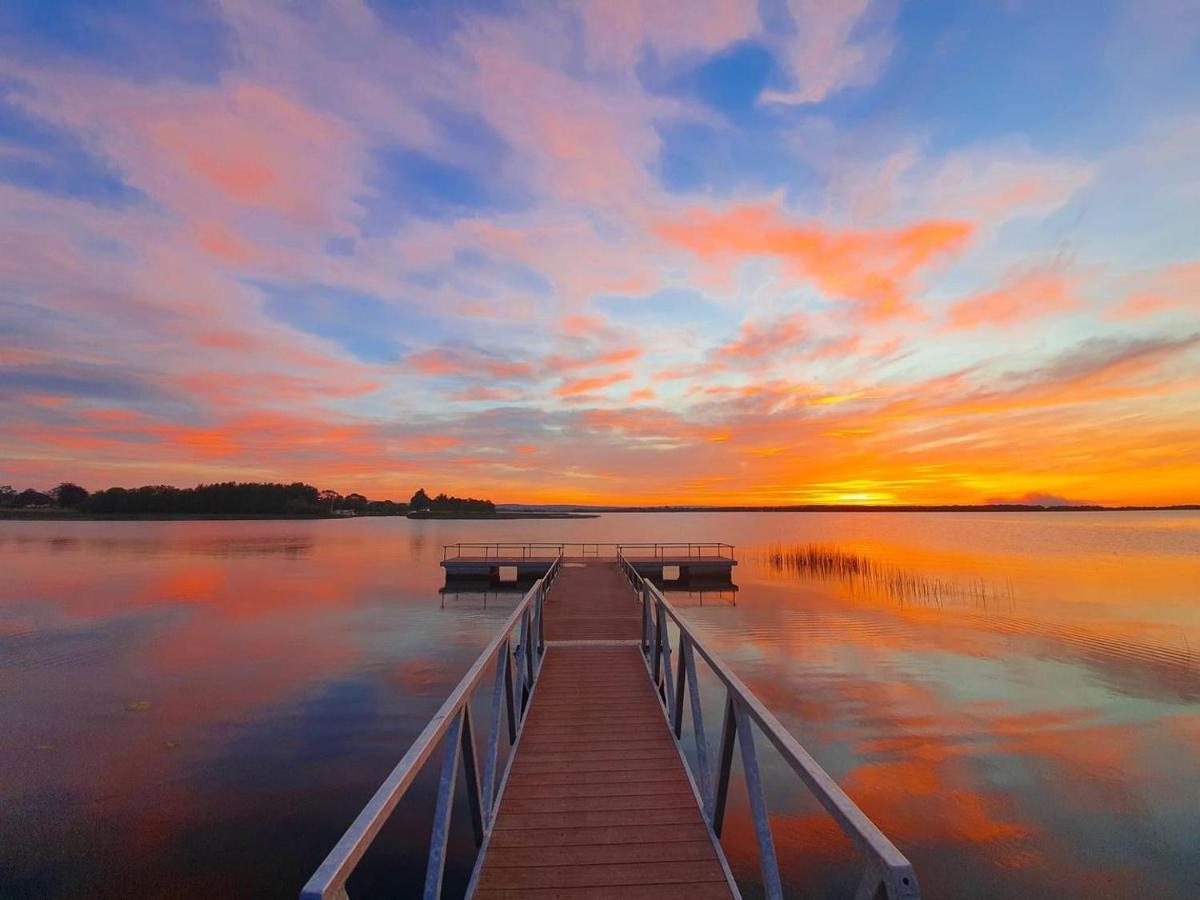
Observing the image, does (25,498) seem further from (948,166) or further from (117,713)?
(948,166)

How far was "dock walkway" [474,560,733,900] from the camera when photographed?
3.94m

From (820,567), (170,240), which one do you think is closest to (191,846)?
(170,240)

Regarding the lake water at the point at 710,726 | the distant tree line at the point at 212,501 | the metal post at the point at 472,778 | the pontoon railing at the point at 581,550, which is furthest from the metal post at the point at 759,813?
the distant tree line at the point at 212,501

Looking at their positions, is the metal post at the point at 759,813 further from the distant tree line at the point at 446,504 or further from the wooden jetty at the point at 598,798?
the distant tree line at the point at 446,504

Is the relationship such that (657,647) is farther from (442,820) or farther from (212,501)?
(212,501)

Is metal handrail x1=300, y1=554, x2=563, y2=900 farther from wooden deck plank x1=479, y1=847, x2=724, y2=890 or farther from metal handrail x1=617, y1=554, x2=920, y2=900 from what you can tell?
metal handrail x1=617, y1=554, x2=920, y2=900

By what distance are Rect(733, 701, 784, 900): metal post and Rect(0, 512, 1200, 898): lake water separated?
3.29m

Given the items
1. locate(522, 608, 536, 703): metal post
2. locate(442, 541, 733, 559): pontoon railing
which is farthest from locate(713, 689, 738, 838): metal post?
locate(442, 541, 733, 559): pontoon railing

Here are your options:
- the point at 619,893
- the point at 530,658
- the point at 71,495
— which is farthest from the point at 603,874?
the point at 71,495

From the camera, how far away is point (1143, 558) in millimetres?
38844

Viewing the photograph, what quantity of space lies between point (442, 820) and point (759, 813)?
1.95m

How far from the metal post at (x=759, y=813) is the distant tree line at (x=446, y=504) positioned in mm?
166409

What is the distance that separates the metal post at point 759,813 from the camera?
3.42 meters

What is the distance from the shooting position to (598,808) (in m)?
4.90
